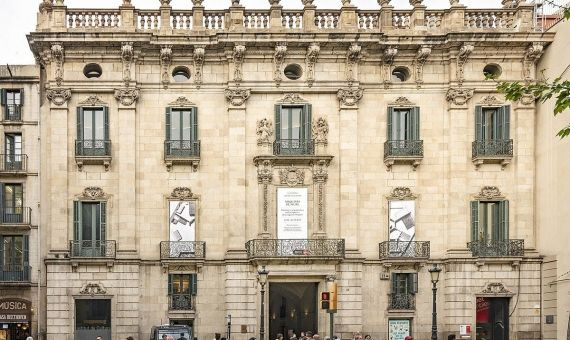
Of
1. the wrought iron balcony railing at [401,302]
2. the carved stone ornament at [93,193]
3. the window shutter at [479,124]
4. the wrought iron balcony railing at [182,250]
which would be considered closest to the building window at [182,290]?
the wrought iron balcony railing at [182,250]

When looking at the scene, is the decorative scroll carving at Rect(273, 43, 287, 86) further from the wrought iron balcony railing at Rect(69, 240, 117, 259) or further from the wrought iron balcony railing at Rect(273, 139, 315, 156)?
the wrought iron balcony railing at Rect(69, 240, 117, 259)

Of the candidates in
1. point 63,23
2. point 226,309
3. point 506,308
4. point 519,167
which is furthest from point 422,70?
point 63,23

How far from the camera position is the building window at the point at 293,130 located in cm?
3881

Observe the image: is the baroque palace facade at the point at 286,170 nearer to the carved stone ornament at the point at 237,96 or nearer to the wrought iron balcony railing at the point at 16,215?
the carved stone ornament at the point at 237,96

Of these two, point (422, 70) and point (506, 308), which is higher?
point (422, 70)

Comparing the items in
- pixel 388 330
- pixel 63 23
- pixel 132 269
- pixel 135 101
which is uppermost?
pixel 63 23

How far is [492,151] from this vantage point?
3900 cm

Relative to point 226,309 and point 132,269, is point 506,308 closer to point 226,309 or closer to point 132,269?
point 226,309

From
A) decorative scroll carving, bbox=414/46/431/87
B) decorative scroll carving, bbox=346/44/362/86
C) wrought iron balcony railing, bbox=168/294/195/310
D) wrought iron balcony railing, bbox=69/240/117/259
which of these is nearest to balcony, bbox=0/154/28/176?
wrought iron balcony railing, bbox=69/240/117/259

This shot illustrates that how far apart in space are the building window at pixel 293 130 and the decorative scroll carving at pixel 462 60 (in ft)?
23.9

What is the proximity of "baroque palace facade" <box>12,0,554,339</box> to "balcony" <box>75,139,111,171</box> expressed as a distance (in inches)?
2.6

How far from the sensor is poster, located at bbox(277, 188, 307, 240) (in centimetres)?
3881

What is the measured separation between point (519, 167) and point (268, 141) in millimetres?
11891

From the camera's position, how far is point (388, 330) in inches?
1527
